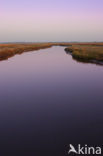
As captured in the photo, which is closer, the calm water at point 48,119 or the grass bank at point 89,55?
the calm water at point 48,119

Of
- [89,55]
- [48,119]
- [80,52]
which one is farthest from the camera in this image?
[80,52]

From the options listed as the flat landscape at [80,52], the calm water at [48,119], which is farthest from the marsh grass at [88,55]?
the calm water at [48,119]

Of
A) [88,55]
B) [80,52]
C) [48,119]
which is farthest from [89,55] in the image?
[48,119]

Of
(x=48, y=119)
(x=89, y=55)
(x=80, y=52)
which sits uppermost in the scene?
(x=80, y=52)

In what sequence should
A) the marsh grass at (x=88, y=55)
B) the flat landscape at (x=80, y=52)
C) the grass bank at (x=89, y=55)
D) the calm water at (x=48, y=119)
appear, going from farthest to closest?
the flat landscape at (x=80, y=52) < the marsh grass at (x=88, y=55) < the grass bank at (x=89, y=55) < the calm water at (x=48, y=119)

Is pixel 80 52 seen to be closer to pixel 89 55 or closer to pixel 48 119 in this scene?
pixel 89 55

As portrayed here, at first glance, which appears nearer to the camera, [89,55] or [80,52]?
[89,55]

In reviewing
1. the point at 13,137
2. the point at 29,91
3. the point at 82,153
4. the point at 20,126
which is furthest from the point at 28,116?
the point at 29,91

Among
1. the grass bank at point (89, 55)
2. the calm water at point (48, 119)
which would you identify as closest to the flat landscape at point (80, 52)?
the grass bank at point (89, 55)

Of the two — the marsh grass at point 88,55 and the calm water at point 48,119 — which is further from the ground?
the marsh grass at point 88,55

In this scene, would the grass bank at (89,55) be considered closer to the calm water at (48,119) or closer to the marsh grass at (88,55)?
the marsh grass at (88,55)

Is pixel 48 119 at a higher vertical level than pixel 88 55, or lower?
lower

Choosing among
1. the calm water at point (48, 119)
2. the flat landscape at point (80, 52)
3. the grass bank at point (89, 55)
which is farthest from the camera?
the flat landscape at point (80, 52)

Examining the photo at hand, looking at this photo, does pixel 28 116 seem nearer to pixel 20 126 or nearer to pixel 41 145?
pixel 20 126
